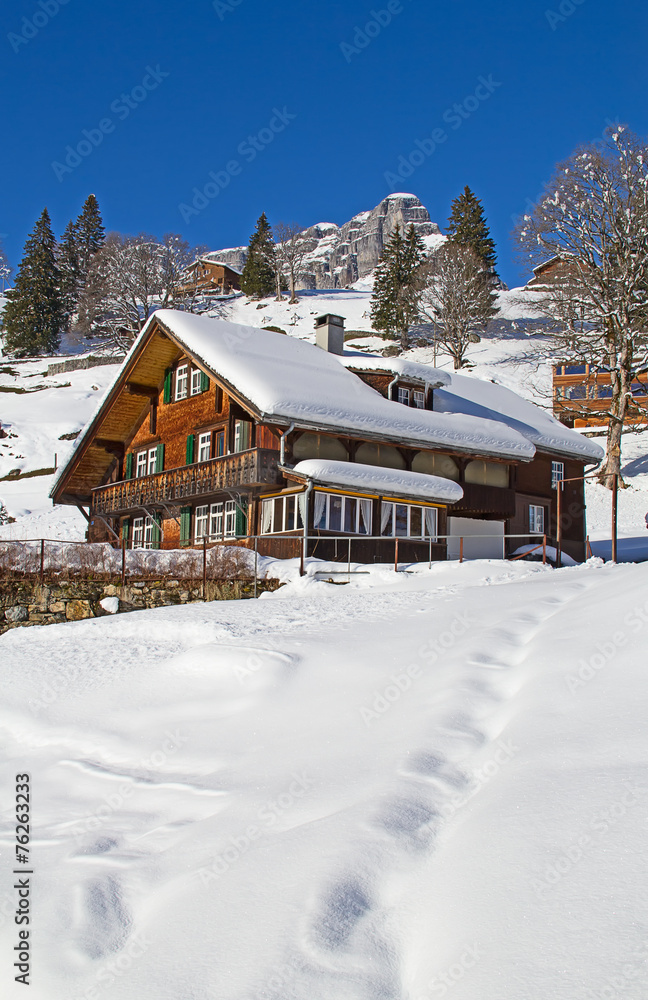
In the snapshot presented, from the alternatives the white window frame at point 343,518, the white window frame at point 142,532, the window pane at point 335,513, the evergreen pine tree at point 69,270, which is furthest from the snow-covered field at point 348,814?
the evergreen pine tree at point 69,270

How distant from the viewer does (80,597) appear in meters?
20.9

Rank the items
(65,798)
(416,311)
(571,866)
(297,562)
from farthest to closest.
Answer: (416,311) < (297,562) < (65,798) < (571,866)

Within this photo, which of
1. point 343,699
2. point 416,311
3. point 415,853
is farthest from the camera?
point 416,311

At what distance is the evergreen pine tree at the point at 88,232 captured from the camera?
9000cm

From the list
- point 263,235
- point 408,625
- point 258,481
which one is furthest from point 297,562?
point 263,235

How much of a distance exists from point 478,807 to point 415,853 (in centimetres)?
64

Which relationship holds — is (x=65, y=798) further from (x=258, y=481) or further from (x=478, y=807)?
(x=258, y=481)

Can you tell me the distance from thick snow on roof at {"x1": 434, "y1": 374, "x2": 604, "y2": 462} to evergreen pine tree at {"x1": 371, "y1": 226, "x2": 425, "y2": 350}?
30.5 metres

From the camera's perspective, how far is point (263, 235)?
9494cm

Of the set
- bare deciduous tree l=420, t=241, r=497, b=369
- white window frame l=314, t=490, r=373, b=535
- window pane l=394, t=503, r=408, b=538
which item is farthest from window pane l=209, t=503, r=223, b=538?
bare deciduous tree l=420, t=241, r=497, b=369

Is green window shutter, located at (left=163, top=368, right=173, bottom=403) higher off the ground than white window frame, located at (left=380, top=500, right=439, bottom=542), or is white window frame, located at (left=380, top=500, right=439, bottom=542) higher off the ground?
green window shutter, located at (left=163, top=368, right=173, bottom=403)

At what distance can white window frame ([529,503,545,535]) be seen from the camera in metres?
32.4

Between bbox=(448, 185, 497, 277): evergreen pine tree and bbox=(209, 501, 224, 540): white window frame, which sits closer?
bbox=(209, 501, 224, 540): white window frame

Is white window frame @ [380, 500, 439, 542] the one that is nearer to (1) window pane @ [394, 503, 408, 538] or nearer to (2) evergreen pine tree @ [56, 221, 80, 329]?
(1) window pane @ [394, 503, 408, 538]
